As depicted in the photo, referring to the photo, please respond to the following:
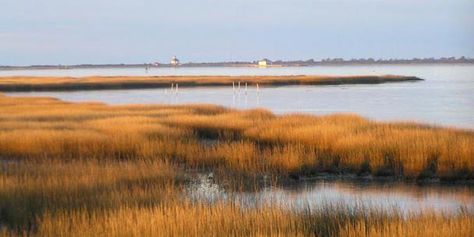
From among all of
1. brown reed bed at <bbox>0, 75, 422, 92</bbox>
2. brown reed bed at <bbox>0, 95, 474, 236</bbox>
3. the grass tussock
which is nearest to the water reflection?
brown reed bed at <bbox>0, 95, 474, 236</bbox>

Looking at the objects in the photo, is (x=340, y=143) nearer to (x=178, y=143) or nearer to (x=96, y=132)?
(x=178, y=143)

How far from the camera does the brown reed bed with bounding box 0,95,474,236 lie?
29.4 feet

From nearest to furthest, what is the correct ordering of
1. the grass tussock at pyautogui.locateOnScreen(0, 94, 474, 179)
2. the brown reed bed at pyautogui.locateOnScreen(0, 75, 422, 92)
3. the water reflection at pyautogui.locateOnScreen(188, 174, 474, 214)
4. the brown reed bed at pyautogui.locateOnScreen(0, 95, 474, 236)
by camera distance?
1. the brown reed bed at pyautogui.locateOnScreen(0, 95, 474, 236)
2. the water reflection at pyautogui.locateOnScreen(188, 174, 474, 214)
3. the grass tussock at pyautogui.locateOnScreen(0, 94, 474, 179)
4. the brown reed bed at pyautogui.locateOnScreen(0, 75, 422, 92)

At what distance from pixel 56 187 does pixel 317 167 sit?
7762mm

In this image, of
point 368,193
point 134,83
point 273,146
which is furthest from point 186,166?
point 134,83

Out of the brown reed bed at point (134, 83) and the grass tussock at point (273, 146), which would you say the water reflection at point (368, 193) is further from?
the brown reed bed at point (134, 83)

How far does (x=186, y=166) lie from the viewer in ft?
58.6

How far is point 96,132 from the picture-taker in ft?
71.5

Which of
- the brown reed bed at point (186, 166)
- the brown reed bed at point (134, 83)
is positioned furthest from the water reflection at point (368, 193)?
the brown reed bed at point (134, 83)

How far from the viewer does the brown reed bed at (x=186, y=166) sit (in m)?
8.96

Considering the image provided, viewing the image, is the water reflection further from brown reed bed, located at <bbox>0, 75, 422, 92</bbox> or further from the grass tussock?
brown reed bed, located at <bbox>0, 75, 422, 92</bbox>

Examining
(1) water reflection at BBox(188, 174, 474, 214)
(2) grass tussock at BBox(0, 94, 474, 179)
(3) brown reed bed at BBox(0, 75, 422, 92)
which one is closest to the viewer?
(1) water reflection at BBox(188, 174, 474, 214)

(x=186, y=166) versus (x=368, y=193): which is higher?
(x=186, y=166)

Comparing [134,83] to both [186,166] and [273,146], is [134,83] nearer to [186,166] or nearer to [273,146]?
[273,146]
